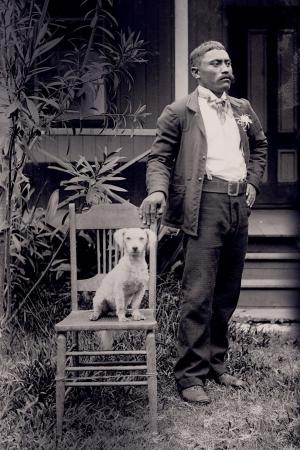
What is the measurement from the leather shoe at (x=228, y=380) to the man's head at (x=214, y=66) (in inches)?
66.7

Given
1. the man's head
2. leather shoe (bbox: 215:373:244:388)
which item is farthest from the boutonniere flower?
leather shoe (bbox: 215:373:244:388)

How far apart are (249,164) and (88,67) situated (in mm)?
1305

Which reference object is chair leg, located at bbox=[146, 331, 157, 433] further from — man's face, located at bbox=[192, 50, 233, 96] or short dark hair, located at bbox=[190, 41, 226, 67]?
short dark hair, located at bbox=[190, 41, 226, 67]

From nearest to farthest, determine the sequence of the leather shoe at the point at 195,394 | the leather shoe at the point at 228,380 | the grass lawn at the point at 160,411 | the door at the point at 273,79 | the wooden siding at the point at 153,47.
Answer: the grass lawn at the point at 160,411, the leather shoe at the point at 195,394, the leather shoe at the point at 228,380, the wooden siding at the point at 153,47, the door at the point at 273,79

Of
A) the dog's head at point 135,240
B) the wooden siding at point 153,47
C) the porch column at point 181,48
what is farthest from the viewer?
the wooden siding at point 153,47

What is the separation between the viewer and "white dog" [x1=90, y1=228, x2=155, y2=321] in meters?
3.62

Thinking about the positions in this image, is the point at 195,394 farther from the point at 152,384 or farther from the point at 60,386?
the point at 60,386

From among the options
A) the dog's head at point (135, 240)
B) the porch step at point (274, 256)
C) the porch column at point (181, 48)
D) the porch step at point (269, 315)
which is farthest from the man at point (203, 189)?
the porch column at point (181, 48)

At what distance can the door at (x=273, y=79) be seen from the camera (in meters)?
7.73

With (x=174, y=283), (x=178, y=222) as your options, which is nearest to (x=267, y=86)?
(x=174, y=283)

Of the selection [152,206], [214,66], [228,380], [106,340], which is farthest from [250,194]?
[106,340]

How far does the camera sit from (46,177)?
7125mm

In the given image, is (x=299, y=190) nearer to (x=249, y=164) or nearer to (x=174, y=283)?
(x=174, y=283)

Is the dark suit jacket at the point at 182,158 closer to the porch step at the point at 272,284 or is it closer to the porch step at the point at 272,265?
the porch step at the point at 272,284
